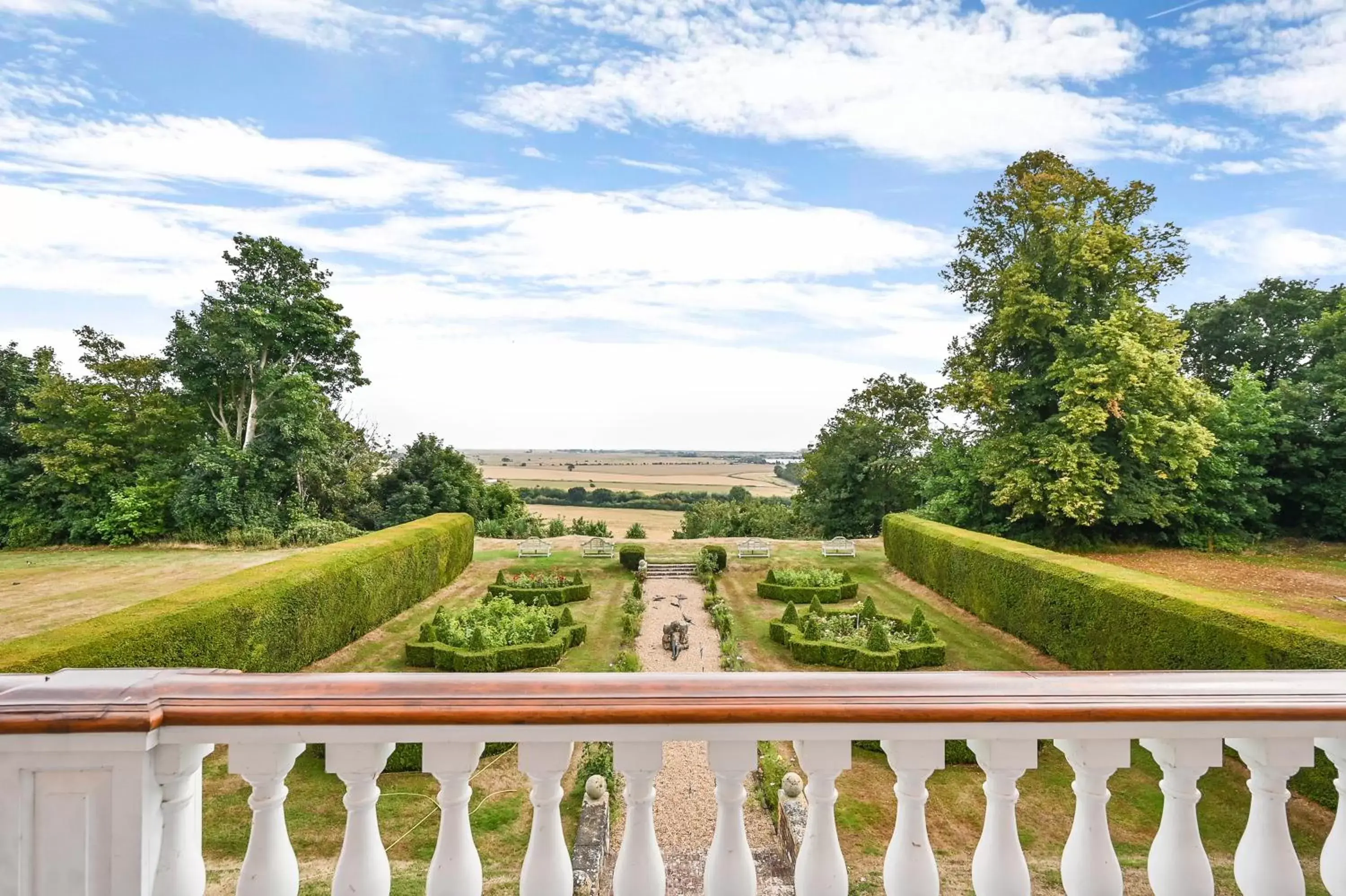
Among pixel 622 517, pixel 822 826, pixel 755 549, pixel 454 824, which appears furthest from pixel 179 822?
pixel 622 517

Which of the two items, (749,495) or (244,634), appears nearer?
(244,634)

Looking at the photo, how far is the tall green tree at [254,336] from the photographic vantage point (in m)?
22.3

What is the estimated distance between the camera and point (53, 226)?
50.9ft

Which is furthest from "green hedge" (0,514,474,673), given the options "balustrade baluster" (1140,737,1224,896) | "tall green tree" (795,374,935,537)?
"tall green tree" (795,374,935,537)

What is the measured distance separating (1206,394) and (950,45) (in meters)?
16.7

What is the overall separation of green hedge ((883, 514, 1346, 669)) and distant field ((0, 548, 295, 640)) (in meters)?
17.4

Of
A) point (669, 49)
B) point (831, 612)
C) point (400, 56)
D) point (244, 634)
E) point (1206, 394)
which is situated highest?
point (669, 49)

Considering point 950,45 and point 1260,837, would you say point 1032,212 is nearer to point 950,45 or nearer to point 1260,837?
point 950,45

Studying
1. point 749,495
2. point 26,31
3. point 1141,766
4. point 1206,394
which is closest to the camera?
point 1141,766

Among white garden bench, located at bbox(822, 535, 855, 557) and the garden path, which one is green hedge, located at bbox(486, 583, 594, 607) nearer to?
the garden path

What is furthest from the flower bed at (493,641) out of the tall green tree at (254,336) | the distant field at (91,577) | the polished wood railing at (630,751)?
the tall green tree at (254,336)

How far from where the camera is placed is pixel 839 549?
71.2ft

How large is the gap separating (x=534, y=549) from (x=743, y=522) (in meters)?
13.5

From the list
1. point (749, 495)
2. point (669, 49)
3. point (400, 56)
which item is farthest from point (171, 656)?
point (749, 495)
